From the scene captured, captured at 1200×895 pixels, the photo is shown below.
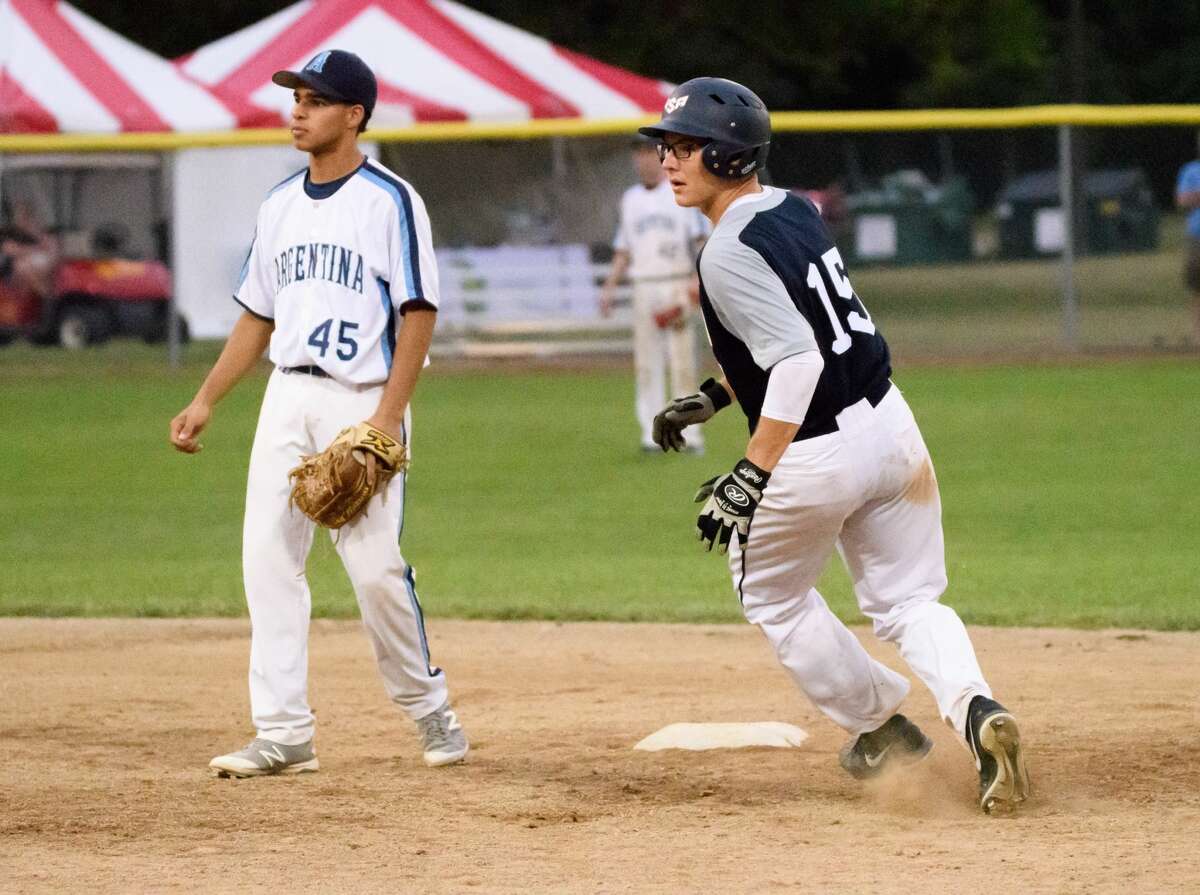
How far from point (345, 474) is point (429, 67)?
15216mm

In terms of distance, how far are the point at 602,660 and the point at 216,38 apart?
930 inches

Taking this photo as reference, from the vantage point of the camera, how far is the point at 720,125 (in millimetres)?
4910

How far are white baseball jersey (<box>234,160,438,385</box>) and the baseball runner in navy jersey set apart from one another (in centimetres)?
80

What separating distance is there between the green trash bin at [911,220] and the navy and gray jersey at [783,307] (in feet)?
49.4

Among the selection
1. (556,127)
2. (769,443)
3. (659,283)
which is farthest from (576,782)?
(556,127)

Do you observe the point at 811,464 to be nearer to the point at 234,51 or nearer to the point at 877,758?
the point at 877,758

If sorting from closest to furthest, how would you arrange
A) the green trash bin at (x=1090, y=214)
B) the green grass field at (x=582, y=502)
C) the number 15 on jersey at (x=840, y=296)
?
the number 15 on jersey at (x=840, y=296), the green grass field at (x=582, y=502), the green trash bin at (x=1090, y=214)

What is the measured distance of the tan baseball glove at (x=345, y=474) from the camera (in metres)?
5.15

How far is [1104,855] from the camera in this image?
4.49 m

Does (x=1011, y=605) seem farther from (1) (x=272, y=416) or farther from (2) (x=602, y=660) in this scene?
(1) (x=272, y=416)

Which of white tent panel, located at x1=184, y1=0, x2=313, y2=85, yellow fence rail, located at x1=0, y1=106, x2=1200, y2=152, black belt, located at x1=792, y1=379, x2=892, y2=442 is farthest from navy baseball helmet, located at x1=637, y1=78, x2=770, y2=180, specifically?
white tent panel, located at x1=184, y1=0, x2=313, y2=85

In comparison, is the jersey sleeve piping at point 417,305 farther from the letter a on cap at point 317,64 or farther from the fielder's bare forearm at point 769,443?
the fielder's bare forearm at point 769,443

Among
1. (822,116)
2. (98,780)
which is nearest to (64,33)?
(822,116)

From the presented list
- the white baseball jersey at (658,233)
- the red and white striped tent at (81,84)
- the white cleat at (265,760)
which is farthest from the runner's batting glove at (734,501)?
the red and white striped tent at (81,84)
